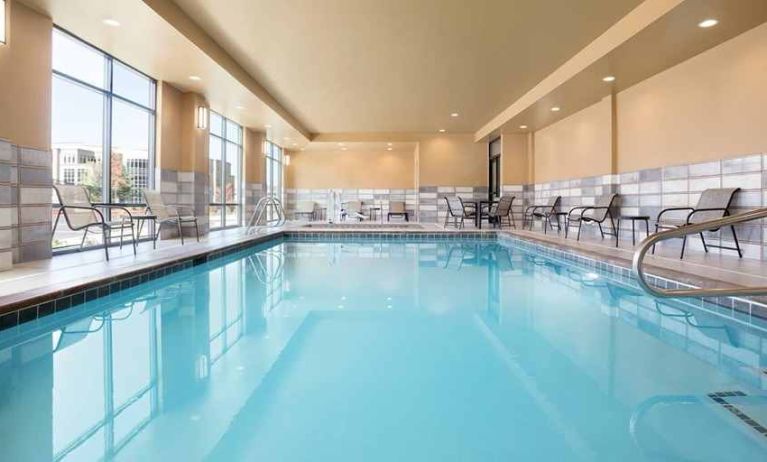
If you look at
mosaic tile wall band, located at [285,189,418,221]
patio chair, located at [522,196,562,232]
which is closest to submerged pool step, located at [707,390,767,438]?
patio chair, located at [522,196,562,232]

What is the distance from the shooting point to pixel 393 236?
28.2ft

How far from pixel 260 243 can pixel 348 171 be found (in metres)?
7.89

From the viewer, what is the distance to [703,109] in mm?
5086

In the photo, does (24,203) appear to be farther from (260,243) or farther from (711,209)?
(711,209)

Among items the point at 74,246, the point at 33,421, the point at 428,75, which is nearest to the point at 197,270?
the point at 74,246

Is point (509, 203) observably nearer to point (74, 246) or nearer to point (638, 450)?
point (74, 246)

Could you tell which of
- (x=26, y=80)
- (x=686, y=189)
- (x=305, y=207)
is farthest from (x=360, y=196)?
(x=26, y=80)

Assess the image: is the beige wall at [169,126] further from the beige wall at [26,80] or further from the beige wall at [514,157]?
the beige wall at [514,157]

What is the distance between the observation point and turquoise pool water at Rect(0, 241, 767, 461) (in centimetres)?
136

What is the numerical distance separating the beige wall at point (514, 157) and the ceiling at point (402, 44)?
5.92 feet

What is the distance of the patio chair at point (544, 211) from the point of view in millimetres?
8002

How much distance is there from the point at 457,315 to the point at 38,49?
4.43 metres

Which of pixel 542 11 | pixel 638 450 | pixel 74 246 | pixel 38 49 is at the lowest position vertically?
pixel 638 450

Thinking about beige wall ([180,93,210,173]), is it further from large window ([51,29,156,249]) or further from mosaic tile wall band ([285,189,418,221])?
mosaic tile wall band ([285,189,418,221])
